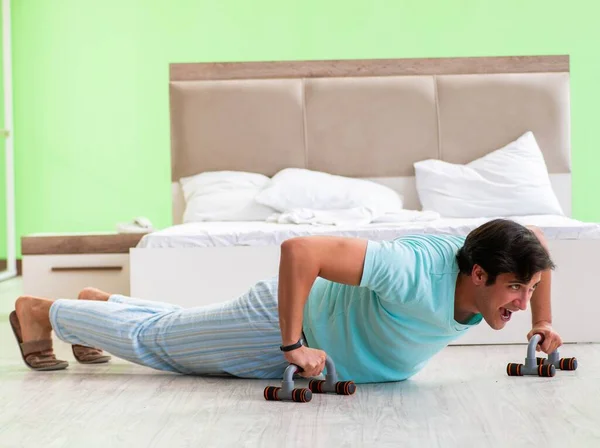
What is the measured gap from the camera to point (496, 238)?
7.02 ft

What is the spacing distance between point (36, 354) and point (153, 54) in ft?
11.8

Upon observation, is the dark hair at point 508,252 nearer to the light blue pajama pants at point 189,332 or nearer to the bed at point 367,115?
the light blue pajama pants at point 189,332

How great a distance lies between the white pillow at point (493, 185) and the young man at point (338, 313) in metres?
1.70

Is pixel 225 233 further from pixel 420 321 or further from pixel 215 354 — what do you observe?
pixel 420 321

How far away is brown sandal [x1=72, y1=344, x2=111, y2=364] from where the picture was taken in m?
2.99

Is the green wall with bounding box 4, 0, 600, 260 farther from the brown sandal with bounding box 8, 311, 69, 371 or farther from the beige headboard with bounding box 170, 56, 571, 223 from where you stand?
the brown sandal with bounding box 8, 311, 69, 371

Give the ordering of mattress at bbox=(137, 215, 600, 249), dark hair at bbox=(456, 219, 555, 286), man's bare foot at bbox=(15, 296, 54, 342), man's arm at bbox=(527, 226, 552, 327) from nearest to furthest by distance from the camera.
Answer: dark hair at bbox=(456, 219, 555, 286), man's arm at bbox=(527, 226, 552, 327), man's bare foot at bbox=(15, 296, 54, 342), mattress at bbox=(137, 215, 600, 249)

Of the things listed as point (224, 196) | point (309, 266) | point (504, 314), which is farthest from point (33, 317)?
point (224, 196)

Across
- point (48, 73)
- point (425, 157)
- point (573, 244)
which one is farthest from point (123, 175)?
point (573, 244)

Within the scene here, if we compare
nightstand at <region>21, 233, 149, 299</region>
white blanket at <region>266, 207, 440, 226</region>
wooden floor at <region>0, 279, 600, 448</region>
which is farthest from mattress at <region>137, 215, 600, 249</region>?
wooden floor at <region>0, 279, 600, 448</region>

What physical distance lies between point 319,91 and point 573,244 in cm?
174

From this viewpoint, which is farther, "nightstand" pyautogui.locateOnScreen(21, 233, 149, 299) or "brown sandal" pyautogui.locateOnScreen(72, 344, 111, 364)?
"nightstand" pyautogui.locateOnScreen(21, 233, 149, 299)

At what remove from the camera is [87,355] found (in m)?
2.99

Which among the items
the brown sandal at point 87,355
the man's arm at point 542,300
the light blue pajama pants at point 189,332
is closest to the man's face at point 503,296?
the man's arm at point 542,300
